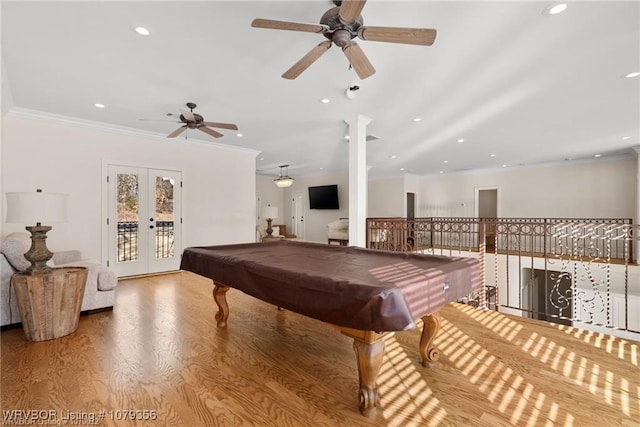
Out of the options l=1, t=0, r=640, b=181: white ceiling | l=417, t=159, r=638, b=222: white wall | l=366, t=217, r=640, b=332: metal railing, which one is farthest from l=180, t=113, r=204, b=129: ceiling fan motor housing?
l=417, t=159, r=638, b=222: white wall

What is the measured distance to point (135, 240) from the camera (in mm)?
4988

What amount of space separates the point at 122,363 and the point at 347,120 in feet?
12.6

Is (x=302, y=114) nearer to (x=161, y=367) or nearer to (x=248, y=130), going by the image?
(x=248, y=130)

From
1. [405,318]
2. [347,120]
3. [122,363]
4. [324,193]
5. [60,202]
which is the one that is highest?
[347,120]

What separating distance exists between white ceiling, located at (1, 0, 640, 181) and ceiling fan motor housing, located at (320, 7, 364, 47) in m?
0.20

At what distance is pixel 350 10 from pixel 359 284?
1.58 metres

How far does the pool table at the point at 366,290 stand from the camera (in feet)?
4.41

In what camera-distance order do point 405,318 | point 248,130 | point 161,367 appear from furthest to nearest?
point 248,130
point 161,367
point 405,318

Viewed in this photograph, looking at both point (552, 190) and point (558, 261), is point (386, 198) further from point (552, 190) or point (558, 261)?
point (558, 261)

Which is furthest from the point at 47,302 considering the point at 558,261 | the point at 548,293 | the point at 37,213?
the point at 548,293

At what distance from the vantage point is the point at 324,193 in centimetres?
990

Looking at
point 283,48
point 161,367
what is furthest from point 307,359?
point 283,48

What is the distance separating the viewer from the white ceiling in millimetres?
2104

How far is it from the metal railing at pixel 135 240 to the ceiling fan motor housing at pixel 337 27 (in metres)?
4.67
